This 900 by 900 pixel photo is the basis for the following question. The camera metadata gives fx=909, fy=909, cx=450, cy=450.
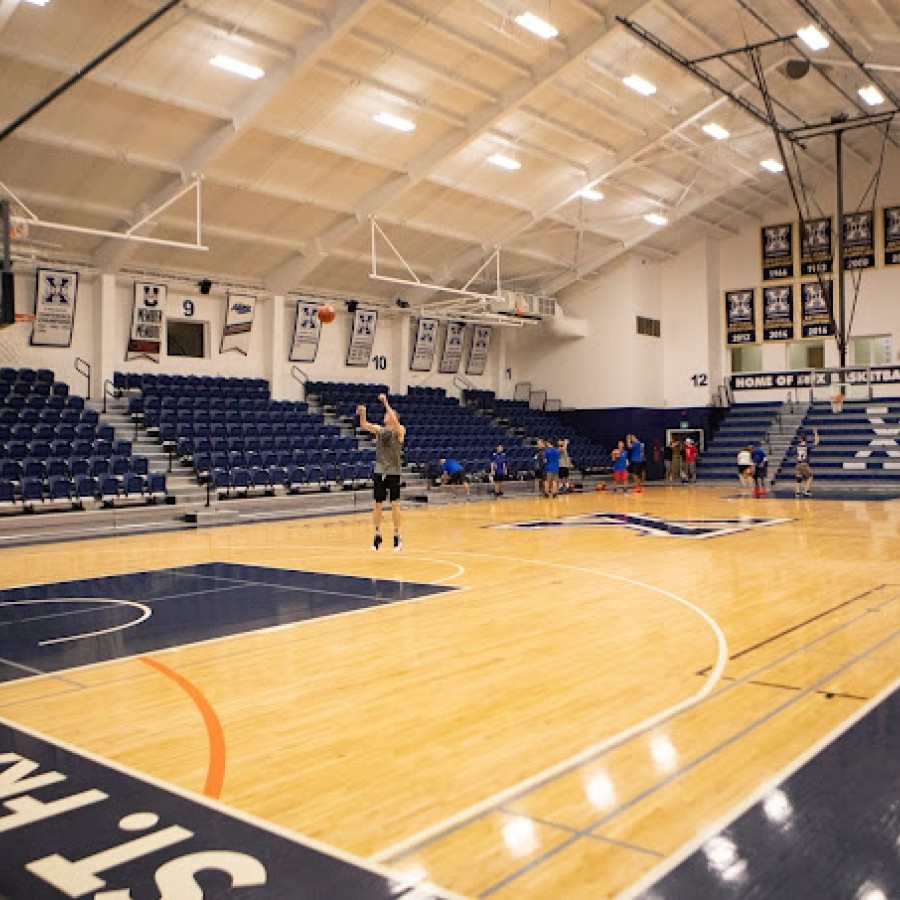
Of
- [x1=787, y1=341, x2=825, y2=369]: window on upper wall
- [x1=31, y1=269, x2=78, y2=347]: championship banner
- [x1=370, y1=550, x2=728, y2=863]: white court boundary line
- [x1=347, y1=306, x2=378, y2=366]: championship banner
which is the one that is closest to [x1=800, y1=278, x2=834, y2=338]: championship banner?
[x1=787, y1=341, x2=825, y2=369]: window on upper wall

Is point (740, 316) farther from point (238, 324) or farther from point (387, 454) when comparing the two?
point (387, 454)

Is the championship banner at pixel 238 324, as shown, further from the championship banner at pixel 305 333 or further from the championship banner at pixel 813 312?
the championship banner at pixel 813 312

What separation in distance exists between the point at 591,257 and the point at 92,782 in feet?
85.3

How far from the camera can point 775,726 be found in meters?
4.31

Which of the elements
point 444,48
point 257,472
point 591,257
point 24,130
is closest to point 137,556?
point 257,472

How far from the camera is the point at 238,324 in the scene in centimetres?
2306

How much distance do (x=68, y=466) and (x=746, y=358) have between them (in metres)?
22.3

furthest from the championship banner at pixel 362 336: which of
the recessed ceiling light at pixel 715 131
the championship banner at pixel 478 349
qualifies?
the recessed ceiling light at pixel 715 131

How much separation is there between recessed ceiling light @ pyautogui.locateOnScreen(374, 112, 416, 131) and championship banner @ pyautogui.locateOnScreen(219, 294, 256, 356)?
21.5 feet

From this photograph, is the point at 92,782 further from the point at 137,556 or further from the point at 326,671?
the point at 137,556

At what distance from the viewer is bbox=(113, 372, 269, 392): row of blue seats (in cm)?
2030

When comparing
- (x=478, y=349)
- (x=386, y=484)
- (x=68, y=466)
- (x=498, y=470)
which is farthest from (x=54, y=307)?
(x=478, y=349)

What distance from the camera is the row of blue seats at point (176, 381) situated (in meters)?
20.3

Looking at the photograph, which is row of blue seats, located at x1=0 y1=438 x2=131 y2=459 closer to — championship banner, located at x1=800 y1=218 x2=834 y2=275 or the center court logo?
the center court logo
